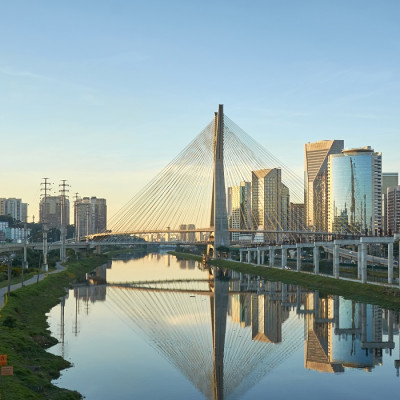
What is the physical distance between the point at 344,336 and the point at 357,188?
6294 inches

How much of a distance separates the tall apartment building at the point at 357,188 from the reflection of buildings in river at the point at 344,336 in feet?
475

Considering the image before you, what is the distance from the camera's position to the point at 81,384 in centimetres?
2342

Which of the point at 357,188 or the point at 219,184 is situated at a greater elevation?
the point at 357,188

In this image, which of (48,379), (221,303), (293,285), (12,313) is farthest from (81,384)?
(293,285)

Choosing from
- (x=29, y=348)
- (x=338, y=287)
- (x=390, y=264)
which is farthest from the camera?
(x=338, y=287)

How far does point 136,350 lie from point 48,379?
338 inches

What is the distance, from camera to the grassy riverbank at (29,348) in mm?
20219

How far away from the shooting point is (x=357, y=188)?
18700 centimetres

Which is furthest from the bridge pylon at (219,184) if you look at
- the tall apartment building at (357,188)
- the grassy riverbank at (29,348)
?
the tall apartment building at (357,188)

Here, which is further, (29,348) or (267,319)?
(267,319)

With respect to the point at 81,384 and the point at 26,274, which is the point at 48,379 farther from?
the point at 26,274

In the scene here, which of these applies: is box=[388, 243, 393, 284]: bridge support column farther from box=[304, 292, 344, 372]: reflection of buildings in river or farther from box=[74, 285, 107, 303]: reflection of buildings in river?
box=[74, 285, 107, 303]: reflection of buildings in river

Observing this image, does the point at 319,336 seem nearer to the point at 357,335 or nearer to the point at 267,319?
A: the point at 357,335

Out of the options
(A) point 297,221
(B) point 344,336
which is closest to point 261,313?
(B) point 344,336
